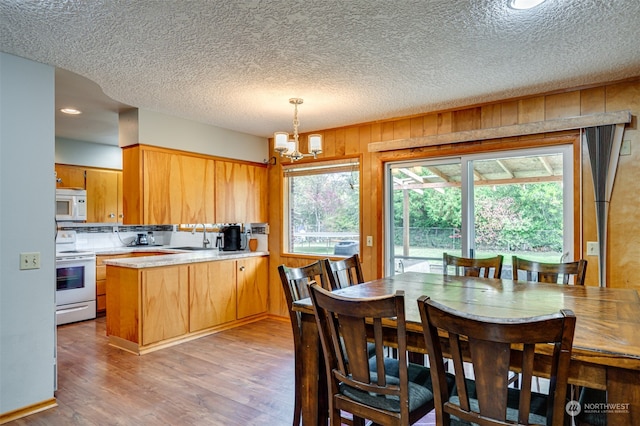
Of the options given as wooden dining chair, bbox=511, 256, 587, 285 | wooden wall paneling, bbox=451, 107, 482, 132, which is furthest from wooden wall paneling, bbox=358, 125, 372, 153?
wooden dining chair, bbox=511, 256, 587, 285

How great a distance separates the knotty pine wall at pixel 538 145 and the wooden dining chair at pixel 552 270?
661 mm

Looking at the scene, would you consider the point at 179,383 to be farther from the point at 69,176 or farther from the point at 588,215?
the point at 69,176

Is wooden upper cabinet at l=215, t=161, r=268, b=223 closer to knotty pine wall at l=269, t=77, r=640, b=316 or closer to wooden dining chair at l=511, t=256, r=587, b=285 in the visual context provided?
knotty pine wall at l=269, t=77, r=640, b=316

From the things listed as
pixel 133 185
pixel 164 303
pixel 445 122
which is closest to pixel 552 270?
pixel 445 122

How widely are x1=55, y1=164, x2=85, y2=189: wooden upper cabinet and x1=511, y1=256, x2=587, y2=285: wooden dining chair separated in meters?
5.57

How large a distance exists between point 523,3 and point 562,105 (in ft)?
5.50

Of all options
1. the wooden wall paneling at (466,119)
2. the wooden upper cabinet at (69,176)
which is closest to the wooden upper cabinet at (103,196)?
the wooden upper cabinet at (69,176)

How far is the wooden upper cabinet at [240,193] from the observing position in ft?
15.3

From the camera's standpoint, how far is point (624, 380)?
1.25m

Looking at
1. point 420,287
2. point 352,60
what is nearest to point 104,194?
point 352,60

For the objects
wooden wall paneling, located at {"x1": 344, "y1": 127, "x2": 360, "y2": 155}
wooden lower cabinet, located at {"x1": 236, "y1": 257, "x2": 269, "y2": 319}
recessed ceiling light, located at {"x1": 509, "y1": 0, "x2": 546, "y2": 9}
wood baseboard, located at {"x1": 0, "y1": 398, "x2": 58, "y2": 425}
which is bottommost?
wood baseboard, located at {"x1": 0, "y1": 398, "x2": 58, "y2": 425}

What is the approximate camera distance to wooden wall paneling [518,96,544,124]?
3289 millimetres

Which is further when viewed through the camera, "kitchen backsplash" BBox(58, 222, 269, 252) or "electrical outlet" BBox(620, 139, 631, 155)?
"kitchen backsplash" BBox(58, 222, 269, 252)

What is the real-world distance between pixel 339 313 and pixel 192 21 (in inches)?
68.3
